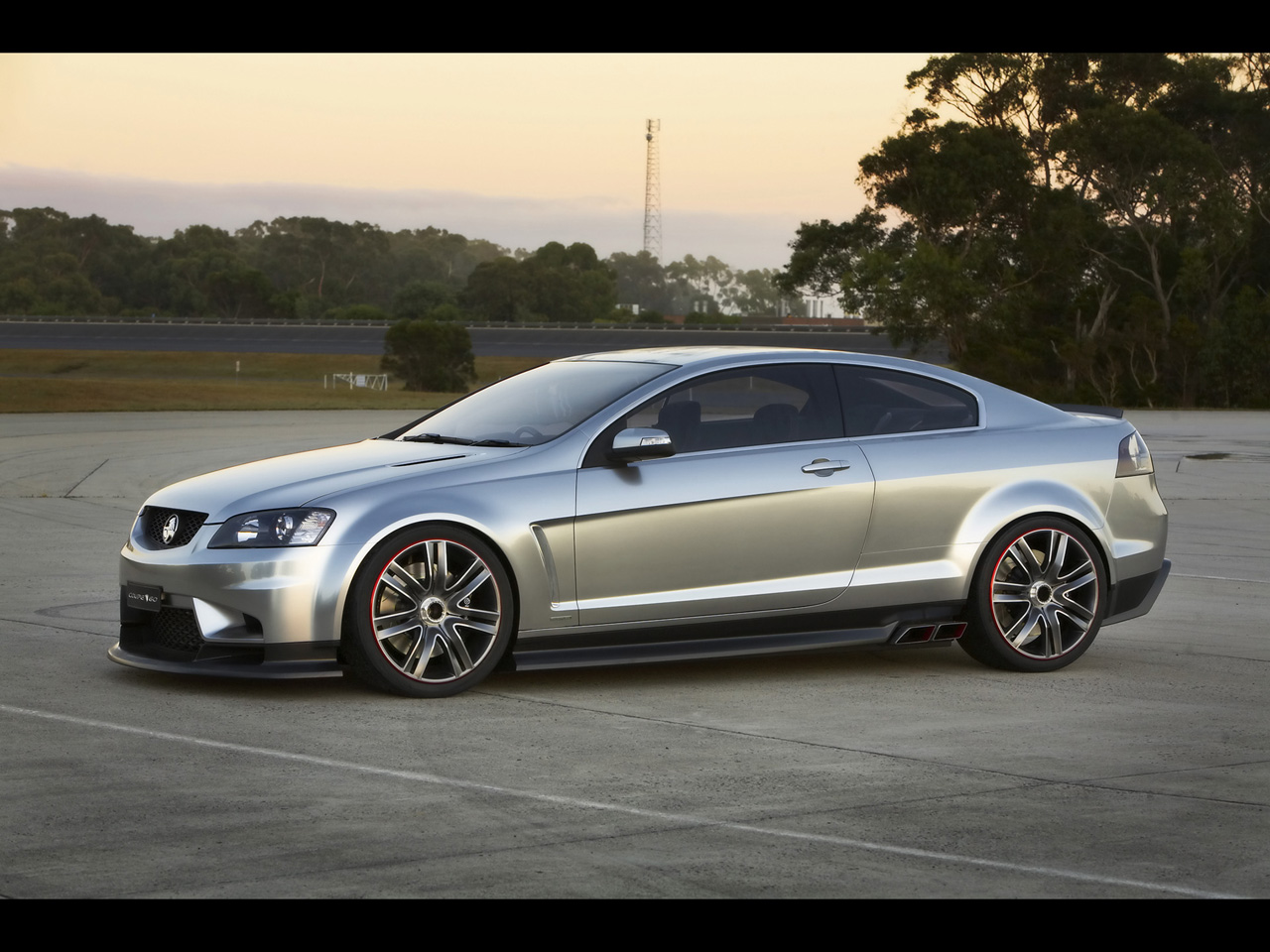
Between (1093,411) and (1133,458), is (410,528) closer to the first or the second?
(1133,458)

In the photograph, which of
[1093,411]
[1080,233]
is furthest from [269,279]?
[1093,411]

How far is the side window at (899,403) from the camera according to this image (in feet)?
26.8

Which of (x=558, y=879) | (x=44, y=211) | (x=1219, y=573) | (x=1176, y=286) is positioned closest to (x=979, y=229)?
(x=1176, y=286)

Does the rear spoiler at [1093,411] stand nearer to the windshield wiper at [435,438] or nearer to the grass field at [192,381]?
Answer: the windshield wiper at [435,438]

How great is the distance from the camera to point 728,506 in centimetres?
766

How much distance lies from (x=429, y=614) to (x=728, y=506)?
1.49 metres

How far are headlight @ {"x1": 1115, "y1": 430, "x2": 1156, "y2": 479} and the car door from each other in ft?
4.94

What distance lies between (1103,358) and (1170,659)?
190 feet

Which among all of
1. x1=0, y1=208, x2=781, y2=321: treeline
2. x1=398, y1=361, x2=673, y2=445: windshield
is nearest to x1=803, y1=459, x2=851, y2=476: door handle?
x1=398, y1=361, x2=673, y2=445: windshield

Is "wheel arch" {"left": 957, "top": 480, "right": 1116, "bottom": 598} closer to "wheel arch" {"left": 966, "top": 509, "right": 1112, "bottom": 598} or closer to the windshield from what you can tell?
"wheel arch" {"left": 966, "top": 509, "right": 1112, "bottom": 598}

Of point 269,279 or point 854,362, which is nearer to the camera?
point 854,362

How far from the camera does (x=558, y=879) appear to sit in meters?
4.55

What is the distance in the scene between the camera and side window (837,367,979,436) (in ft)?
26.8

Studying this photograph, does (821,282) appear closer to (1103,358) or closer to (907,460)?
(1103,358)
